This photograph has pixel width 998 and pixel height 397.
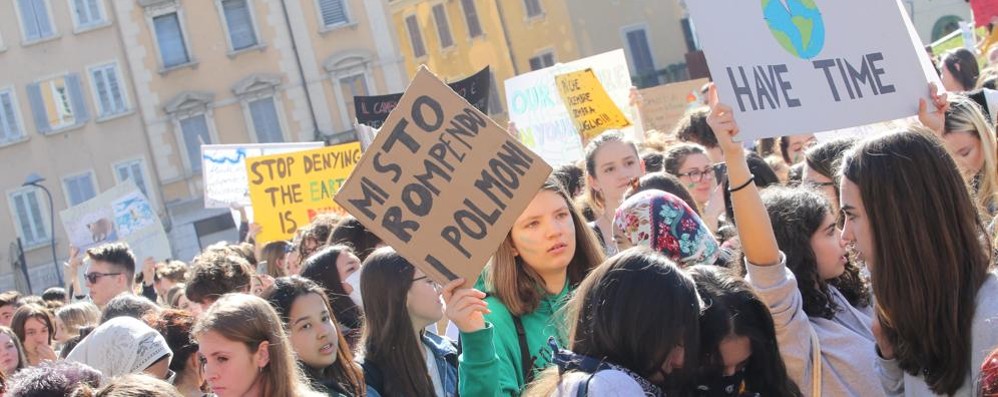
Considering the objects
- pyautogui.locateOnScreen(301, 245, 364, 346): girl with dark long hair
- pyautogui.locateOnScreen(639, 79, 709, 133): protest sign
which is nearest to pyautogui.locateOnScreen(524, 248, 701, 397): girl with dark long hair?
pyautogui.locateOnScreen(301, 245, 364, 346): girl with dark long hair

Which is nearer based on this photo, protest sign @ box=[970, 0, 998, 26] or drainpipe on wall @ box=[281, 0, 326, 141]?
protest sign @ box=[970, 0, 998, 26]

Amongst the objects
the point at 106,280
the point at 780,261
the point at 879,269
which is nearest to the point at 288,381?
the point at 780,261

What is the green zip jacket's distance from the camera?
4.49 meters

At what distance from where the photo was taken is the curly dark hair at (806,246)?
4.41m

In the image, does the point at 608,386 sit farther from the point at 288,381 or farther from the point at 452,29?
the point at 452,29

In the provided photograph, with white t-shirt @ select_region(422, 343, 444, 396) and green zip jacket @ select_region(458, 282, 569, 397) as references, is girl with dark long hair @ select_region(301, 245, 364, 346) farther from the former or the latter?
green zip jacket @ select_region(458, 282, 569, 397)

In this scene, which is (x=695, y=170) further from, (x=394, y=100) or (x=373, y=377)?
(x=394, y=100)

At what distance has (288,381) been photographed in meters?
5.06

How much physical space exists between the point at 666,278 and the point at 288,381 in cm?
203

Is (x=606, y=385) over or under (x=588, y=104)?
under

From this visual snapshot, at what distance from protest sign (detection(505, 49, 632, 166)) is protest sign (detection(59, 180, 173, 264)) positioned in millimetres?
4878

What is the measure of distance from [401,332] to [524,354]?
0.95m

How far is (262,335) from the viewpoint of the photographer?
509cm

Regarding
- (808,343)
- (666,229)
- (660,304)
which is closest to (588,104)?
(666,229)
